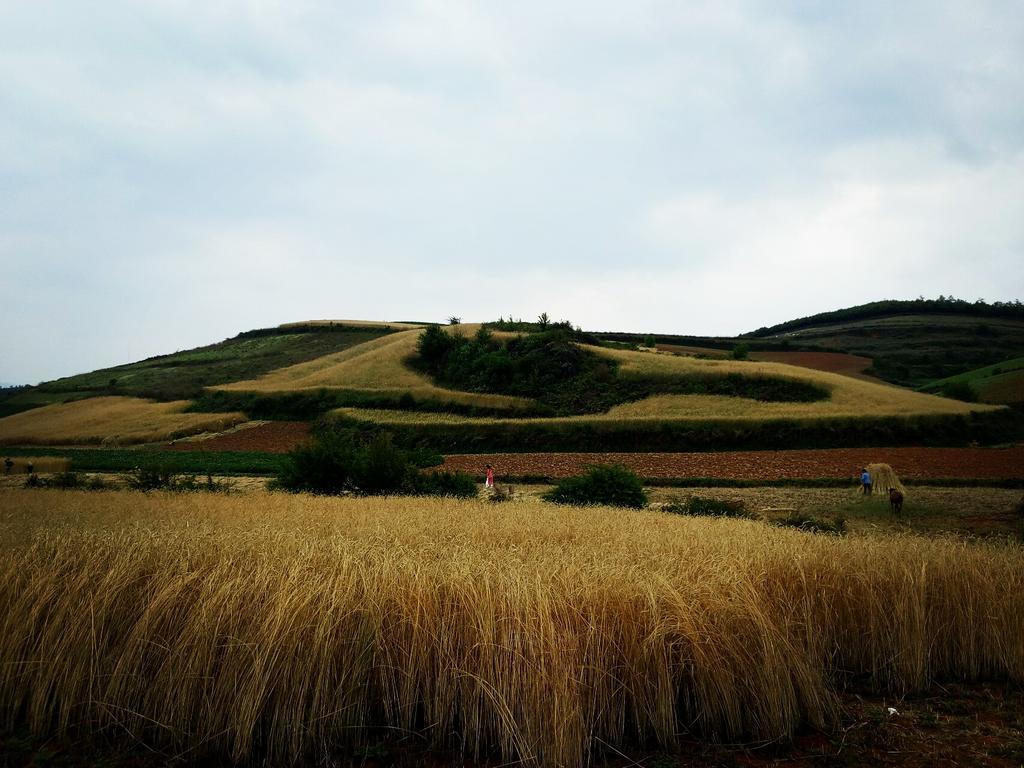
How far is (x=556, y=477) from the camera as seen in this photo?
31750 mm

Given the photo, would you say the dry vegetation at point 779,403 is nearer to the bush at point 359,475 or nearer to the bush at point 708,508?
the bush at point 708,508

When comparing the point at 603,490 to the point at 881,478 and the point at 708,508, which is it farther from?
the point at 881,478

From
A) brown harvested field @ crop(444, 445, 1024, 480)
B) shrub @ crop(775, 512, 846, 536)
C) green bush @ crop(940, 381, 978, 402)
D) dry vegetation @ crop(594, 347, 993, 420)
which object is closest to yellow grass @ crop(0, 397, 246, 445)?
brown harvested field @ crop(444, 445, 1024, 480)

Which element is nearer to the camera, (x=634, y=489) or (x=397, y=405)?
(x=634, y=489)

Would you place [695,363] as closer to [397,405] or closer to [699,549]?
[397,405]

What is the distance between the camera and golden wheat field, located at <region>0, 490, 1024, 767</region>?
454 centimetres

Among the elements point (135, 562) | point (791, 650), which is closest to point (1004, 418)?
point (791, 650)

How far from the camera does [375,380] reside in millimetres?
62000

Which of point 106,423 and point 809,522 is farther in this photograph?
point 106,423

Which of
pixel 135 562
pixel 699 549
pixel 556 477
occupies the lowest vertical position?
pixel 556 477

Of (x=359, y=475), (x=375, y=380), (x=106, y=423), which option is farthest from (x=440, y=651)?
(x=375, y=380)

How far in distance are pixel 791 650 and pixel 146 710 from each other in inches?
202

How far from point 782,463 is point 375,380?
40574 millimetres

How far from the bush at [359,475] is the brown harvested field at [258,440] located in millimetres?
16673
